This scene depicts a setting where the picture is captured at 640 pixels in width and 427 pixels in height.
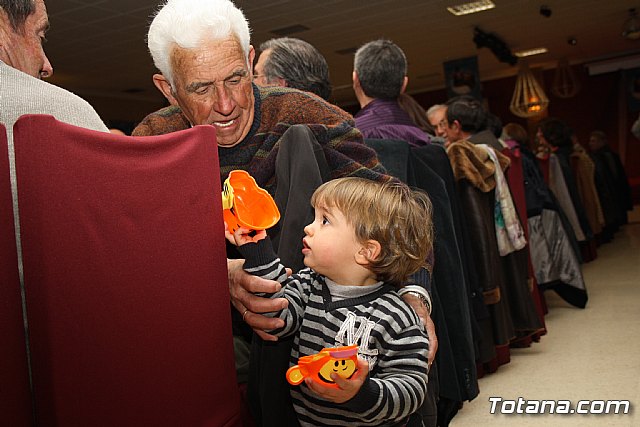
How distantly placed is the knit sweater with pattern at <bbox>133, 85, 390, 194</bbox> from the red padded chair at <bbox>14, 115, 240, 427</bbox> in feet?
1.56

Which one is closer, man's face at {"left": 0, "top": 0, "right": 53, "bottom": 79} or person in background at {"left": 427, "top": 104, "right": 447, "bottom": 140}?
man's face at {"left": 0, "top": 0, "right": 53, "bottom": 79}

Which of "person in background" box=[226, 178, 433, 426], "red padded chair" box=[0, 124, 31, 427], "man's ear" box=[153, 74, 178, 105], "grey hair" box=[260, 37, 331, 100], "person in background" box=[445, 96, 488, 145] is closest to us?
"red padded chair" box=[0, 124, 31, 427]

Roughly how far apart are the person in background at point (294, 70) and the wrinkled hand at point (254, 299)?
1335 millimetres

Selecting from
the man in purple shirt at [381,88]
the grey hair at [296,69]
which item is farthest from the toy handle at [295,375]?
the man in purple shirt at [381,88]

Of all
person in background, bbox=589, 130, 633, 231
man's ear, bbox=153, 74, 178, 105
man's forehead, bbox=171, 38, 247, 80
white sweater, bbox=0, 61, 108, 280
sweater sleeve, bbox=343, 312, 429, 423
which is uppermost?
man's forehead, bbox=171, 38, 247, 80

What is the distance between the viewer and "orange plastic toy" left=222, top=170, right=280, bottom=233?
1229 millimetres

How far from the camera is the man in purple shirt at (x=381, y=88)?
9.98ft

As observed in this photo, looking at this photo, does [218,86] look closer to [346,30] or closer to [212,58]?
[212,58]

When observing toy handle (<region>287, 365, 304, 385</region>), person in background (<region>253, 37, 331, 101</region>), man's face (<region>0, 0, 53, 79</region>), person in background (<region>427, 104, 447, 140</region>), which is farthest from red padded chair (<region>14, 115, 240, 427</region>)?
person in background (<region>427, 104, 447, 140</region>)

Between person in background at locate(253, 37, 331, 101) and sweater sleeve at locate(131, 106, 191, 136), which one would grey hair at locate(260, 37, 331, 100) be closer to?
person in background at locate(253, 37, 331, 101)

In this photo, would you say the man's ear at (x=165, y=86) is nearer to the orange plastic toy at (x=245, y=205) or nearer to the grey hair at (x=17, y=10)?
the grey hair at (x=17, y=10)

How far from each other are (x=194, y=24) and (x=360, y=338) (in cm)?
91

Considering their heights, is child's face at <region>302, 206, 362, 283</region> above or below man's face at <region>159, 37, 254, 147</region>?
below

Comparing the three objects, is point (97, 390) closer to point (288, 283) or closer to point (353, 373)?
point (353, 373)
